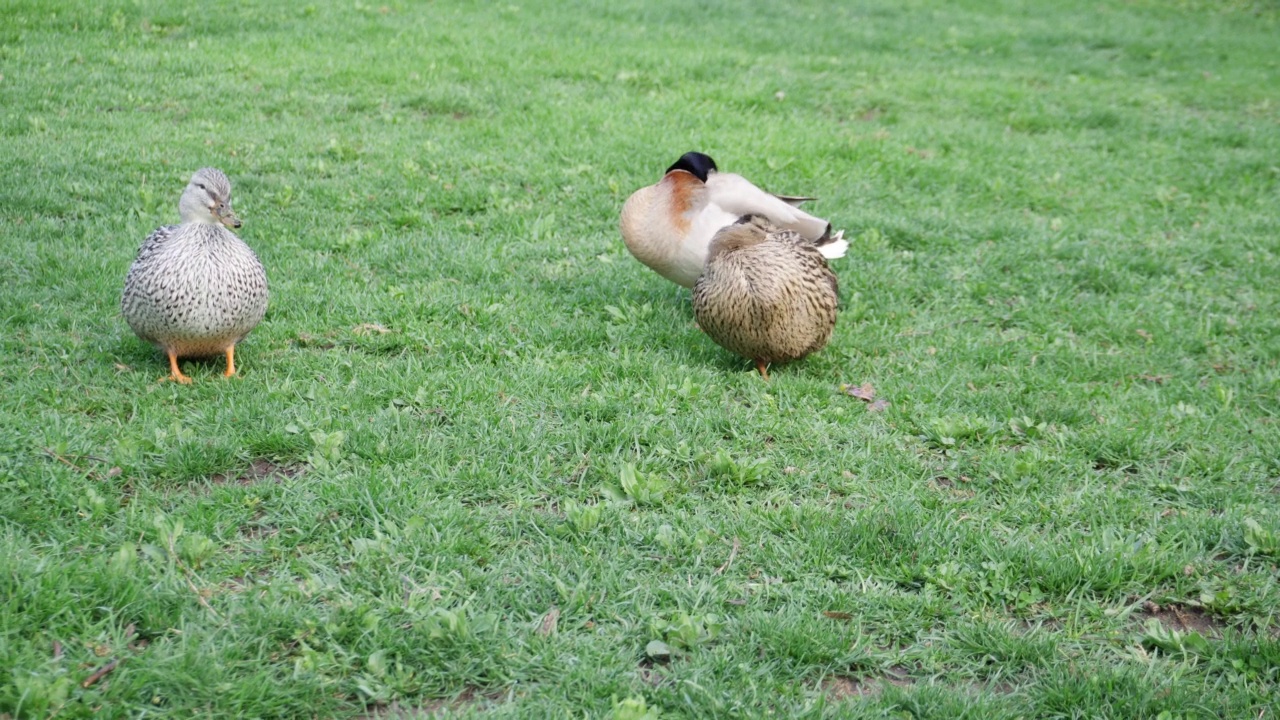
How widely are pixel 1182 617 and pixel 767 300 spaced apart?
7.03 feet

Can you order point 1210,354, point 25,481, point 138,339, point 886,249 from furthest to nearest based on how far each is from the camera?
point 886,249
point 1210,354
point 138,339
point 25,481

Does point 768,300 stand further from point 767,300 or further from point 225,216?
point 225,216

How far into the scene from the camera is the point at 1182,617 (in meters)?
3.44

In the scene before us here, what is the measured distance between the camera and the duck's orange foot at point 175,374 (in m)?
4.49

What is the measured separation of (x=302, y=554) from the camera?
11.3 feet

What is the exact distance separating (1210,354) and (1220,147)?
4866 millimetres

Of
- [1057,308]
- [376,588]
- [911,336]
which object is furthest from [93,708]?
[1057,308]

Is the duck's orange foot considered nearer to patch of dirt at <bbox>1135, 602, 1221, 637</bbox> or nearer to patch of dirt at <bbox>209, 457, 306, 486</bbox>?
patch of dirt at <bbox>209, 457, 306, 486</bbox>

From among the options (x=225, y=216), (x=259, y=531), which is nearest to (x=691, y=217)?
(x=225, y=216)

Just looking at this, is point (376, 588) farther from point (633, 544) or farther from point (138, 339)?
point (138, 339)

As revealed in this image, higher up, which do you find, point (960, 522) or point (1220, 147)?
point (1220, 147)

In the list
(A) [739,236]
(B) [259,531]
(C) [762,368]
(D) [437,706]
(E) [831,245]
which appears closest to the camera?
(D) [437,706]

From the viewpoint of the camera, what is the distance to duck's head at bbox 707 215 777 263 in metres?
5.26

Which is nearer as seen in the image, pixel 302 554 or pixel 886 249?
pixel 302 554
